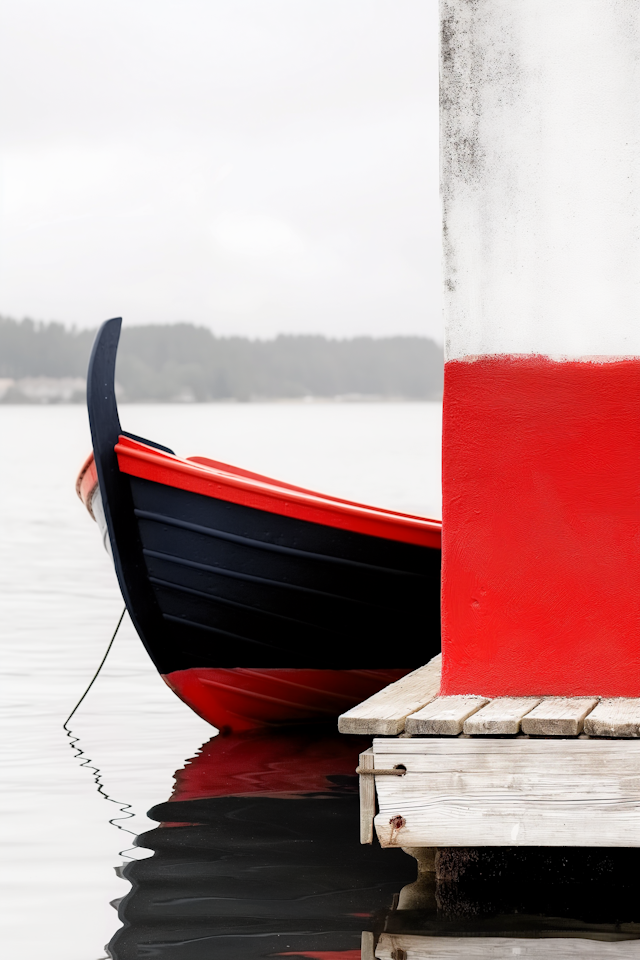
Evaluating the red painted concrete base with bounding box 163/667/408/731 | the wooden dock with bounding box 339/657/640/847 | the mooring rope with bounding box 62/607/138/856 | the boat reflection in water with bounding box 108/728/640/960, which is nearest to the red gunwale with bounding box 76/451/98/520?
the red painted concrete base with bounding box 163/667/408/731

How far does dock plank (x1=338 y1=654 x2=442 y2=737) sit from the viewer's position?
13.5 ft

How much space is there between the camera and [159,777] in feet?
21.4

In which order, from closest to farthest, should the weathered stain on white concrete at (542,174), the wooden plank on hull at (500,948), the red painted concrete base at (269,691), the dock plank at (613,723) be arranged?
the wooden plank on hull at (500,948)
the dock plank at (613,723)
the weathered stain on white concrete at (542,174)
the red painted concrete base at (269,691)

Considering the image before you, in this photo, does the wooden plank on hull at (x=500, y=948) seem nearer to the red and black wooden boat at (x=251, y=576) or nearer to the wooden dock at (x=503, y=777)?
the wooden dock at (x=503, y=777)

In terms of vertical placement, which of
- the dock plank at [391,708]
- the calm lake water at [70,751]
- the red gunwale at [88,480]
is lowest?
the calm lake water at [70,751]

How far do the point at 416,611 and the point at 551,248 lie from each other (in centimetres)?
310

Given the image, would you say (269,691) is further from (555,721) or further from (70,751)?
(555,721)

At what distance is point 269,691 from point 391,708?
9.84ft

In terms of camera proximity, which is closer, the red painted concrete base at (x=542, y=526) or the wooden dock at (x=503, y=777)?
the wooden dock at (x=503, y=777)

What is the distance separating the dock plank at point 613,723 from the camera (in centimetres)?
392

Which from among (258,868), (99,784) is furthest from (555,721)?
(99,784)

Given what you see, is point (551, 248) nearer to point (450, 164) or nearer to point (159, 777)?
point (450, 164)

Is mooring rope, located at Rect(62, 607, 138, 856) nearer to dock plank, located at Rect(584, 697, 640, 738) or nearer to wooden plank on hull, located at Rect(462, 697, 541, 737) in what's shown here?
wooden plank on hull, located at Rect(462, 697, 541, 737)

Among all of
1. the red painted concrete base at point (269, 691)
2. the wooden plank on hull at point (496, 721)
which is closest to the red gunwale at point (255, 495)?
the red painted concrete base at point (269, 691)
